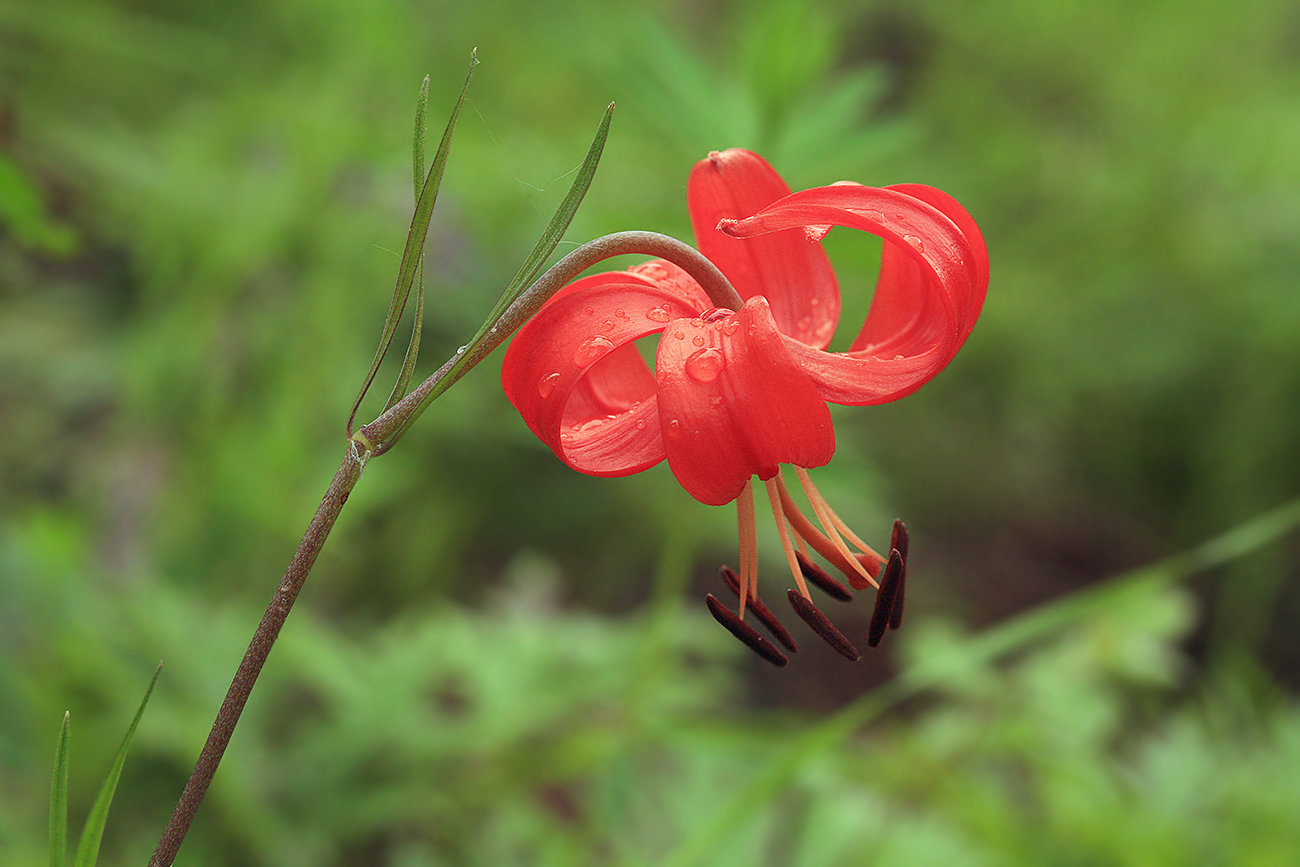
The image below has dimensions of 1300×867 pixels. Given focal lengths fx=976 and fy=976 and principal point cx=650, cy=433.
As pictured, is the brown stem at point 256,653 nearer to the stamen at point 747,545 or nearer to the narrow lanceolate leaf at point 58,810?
the narrow lanceolate leaf at point 58,810

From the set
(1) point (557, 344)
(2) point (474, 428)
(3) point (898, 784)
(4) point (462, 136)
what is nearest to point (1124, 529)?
(3) point (898, 784)

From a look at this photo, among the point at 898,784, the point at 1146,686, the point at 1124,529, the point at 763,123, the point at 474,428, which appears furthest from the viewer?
the point at 1124,529

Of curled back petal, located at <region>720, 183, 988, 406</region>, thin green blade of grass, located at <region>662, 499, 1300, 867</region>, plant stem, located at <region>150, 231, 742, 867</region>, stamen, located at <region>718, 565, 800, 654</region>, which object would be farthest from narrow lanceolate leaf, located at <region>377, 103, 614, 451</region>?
thin green blade of grass, located at <region>662, 499, 1300, 867</region>

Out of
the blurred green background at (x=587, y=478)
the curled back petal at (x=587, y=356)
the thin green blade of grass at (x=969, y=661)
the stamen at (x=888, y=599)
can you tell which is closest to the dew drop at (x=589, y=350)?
the curled back petal at (x=587, y=356)

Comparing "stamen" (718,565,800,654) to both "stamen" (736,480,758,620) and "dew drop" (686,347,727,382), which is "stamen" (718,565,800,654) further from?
"dew drop" (686,347,727,382)

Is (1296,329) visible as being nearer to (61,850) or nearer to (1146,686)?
(1146,686)

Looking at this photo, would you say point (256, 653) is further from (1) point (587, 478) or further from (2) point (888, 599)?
(1) point (587, 478)

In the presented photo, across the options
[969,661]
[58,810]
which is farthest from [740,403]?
[969,661]
